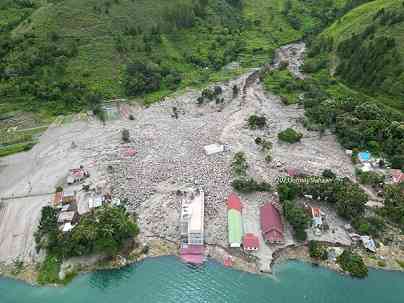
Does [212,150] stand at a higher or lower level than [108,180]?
higher

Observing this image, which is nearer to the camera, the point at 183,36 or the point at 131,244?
the point at 131,244

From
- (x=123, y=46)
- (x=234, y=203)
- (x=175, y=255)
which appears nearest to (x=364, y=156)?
(x=234, y=203)

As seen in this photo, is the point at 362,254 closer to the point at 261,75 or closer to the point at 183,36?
the point at 261,75

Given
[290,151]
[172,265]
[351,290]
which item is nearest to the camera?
[351,290]

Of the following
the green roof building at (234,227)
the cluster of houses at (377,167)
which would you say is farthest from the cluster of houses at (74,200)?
the cluster of houses at (377,167)

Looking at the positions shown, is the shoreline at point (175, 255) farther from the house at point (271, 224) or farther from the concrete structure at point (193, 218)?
the concrete structure at point (193, 218)

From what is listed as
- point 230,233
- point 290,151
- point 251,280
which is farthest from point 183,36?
point 251,280

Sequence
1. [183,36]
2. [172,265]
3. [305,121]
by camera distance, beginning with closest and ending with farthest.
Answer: [172,265] → [305,121] → [183,36]

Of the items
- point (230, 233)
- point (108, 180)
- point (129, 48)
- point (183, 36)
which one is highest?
point (183, 36)
